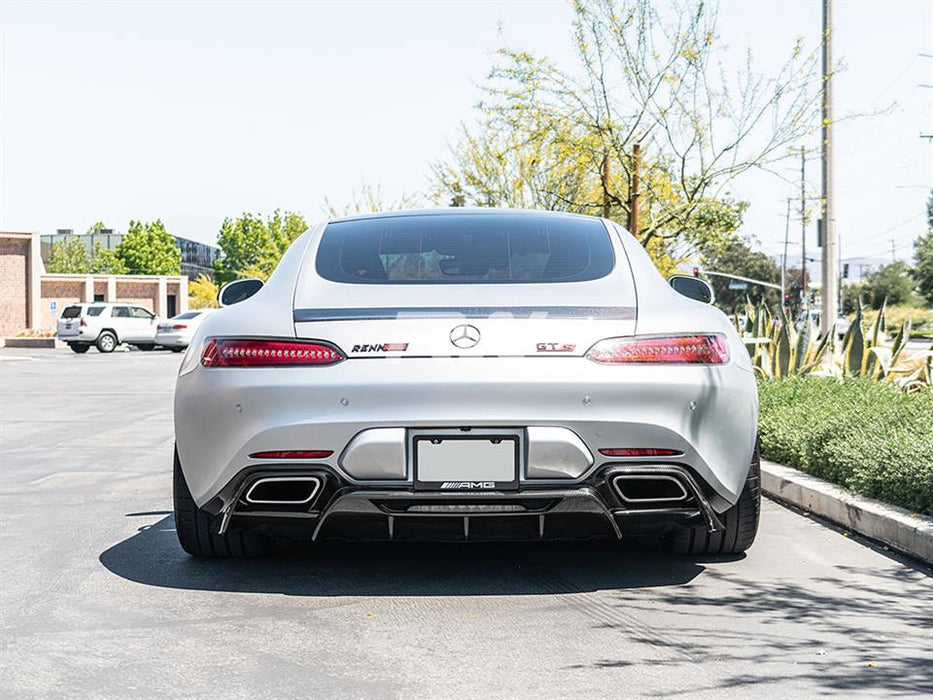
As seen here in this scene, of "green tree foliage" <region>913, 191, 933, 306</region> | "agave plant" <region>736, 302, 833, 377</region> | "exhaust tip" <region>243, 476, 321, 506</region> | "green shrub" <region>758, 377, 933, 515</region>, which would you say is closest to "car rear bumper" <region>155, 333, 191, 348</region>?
"agave plant" <region>736, 302, 833, 377</region>

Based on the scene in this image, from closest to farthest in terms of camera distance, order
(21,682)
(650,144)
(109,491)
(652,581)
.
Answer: (21,682)
(652,581)
(109,491)
(650,144)

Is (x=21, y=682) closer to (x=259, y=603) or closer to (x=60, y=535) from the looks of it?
(x=259, y=603)

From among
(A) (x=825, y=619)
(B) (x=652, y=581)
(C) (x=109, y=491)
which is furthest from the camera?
(C) (x=109, y=491)

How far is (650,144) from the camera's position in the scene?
17875 millimetres

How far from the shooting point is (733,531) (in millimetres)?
5266

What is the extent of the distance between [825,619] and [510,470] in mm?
1314

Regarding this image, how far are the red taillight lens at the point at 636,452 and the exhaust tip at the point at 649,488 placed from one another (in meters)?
0.08

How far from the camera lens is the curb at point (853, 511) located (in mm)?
5590

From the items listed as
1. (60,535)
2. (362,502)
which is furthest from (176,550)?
(362,502)

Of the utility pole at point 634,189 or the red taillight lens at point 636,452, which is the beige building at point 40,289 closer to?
the utility pole at point 634,189

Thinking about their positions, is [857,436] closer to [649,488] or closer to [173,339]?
[649,488]

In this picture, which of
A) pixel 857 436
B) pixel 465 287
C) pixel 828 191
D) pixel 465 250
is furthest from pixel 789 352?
pixel 465 287

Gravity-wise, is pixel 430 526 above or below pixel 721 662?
above

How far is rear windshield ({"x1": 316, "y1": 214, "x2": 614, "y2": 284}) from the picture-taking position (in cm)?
504
